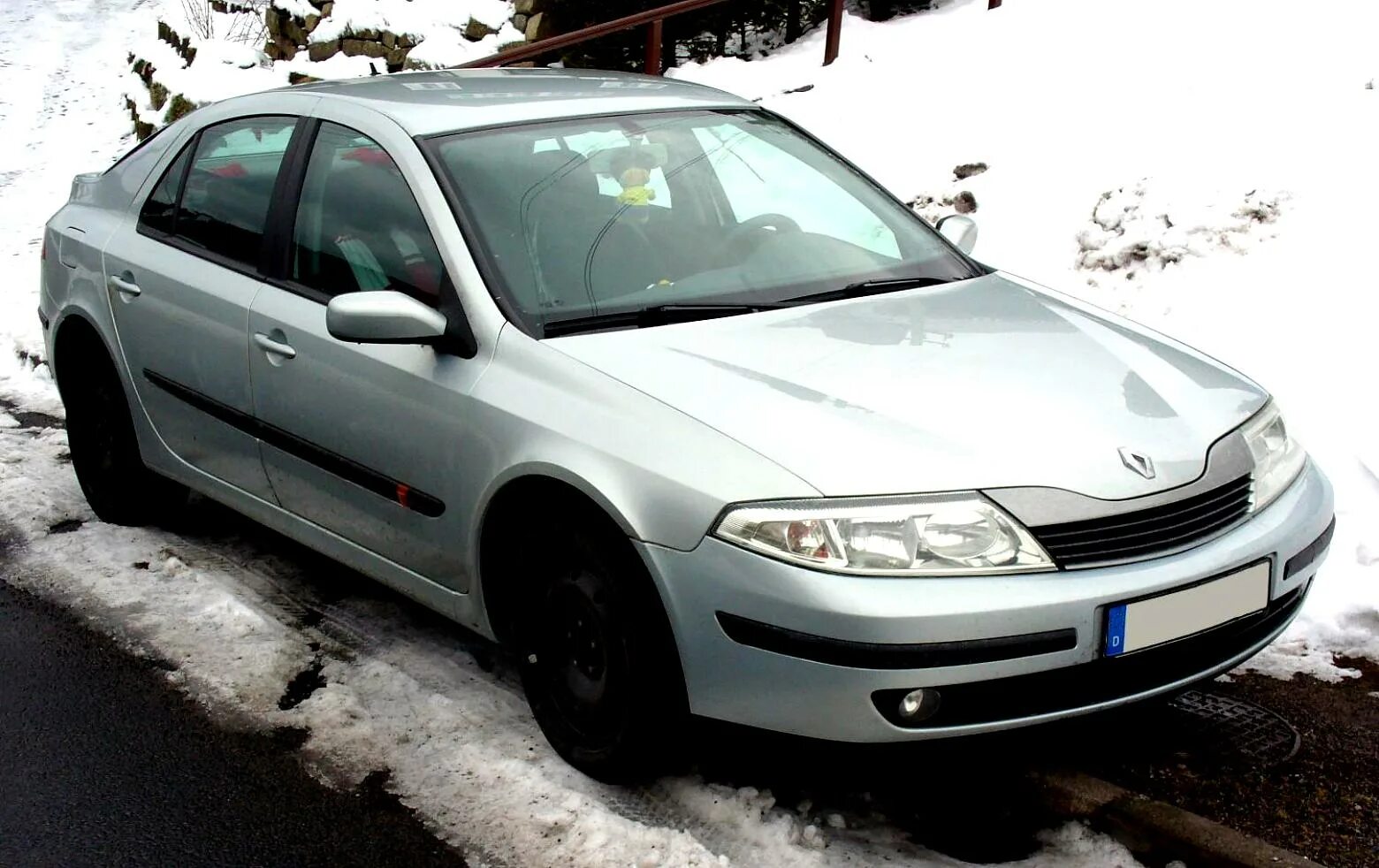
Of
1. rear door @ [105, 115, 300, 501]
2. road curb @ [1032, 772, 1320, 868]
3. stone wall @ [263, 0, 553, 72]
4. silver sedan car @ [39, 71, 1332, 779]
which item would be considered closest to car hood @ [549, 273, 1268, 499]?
silver sedan car @ [39, 71, 1332, 779]

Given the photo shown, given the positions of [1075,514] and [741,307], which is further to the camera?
[741,307]

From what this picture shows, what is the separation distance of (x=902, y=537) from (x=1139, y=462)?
22.1 inches

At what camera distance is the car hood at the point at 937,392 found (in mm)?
2973

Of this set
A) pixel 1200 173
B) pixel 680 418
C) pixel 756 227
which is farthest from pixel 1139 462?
pixel 1200 173

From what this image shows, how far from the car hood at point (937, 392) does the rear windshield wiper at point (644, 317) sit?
1.7 inches

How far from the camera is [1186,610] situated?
9.95ft

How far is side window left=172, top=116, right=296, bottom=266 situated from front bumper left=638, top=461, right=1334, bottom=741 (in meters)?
2.02

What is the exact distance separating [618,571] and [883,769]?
0.88 m

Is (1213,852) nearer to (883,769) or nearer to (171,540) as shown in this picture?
(883,769)

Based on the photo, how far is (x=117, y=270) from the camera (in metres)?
4.90

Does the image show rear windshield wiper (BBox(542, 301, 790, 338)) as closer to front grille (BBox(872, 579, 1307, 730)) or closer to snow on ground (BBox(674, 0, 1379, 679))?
front grille (BBox(872, 579, 1307, 730))

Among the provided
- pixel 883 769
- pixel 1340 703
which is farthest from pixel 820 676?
pixel 1340 703

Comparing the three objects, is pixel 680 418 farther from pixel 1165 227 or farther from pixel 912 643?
pixel 1165 227

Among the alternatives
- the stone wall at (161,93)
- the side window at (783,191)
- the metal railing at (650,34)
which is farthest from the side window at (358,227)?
the stone wall at (161,93)
